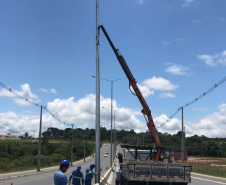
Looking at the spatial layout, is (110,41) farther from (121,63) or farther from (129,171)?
(129,171)

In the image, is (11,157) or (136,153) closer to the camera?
(136,153)

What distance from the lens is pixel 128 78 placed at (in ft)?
71.3

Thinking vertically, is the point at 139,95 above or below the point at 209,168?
above

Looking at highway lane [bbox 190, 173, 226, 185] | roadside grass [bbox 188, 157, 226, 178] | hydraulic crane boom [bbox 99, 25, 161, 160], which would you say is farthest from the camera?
roadside grass [bbox 188, 157, 226, 178]

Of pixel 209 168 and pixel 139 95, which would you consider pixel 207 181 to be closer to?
pixel 139 95

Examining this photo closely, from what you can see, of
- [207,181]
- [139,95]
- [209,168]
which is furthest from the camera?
[209,168]

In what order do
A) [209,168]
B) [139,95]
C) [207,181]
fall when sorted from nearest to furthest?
[139,95] → [207,181] → [209,168]

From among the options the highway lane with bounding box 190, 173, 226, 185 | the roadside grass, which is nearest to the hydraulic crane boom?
the highway lane with bounding box 190, 173, 226, 185

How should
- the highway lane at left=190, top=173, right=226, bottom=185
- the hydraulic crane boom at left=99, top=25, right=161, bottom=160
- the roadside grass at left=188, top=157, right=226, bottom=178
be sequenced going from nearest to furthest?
the hydraulic crane boom at left=99, top=25, right=161, bottom=160 → the highway lane at left=190, top=173, right=226, bottom=185 → the roadside grass at left=188, top=157, right=226, bottom=178

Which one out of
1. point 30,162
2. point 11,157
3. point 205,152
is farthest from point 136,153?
point 205,152

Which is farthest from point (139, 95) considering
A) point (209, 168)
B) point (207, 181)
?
point (209, 168)

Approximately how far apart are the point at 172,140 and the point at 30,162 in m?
59.0

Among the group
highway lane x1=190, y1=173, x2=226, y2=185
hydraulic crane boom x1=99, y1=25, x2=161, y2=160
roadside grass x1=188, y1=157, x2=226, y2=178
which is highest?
hydraulic crane boom x1=99, y1=25, x2=161, y2=160

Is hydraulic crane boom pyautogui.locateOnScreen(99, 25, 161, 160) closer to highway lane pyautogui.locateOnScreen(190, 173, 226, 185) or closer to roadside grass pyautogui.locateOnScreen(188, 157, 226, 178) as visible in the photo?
highway lane pyautogui.locateOnScreen(190, 173, 226, 185)
